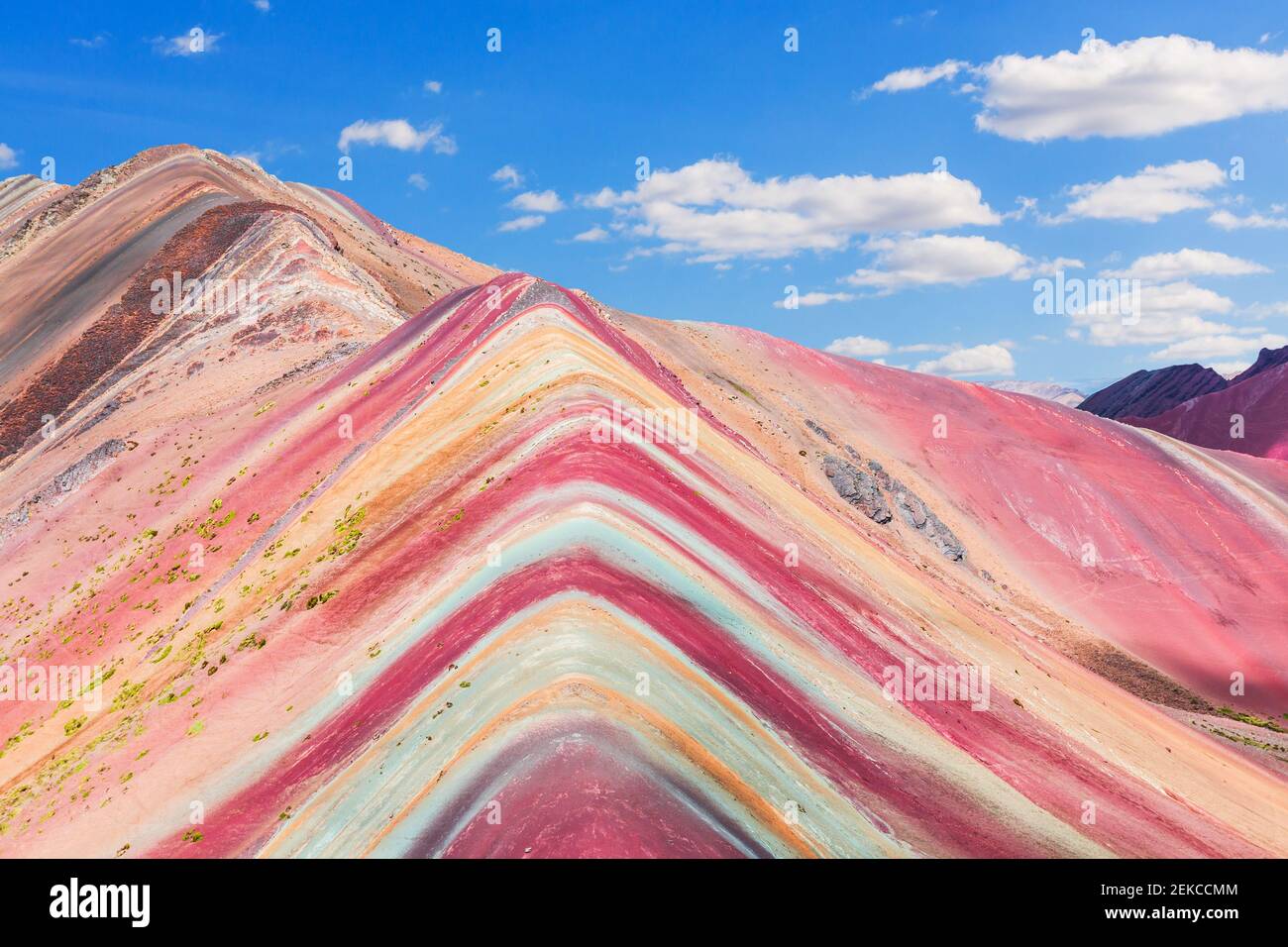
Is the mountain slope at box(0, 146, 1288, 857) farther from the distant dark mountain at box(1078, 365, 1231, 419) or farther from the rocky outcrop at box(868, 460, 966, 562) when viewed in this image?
the distant dark mountain at box(1078, 365, 1231, 419)

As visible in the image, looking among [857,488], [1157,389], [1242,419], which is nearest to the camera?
[857,488]

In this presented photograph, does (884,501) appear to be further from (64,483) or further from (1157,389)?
(1157,389)

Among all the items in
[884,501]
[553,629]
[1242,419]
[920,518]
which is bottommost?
[553,629]

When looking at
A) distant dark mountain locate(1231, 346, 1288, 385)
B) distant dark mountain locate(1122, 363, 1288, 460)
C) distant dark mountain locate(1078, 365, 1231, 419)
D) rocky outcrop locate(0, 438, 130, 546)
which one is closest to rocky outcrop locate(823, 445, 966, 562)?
rocky outcrop locate(0, 438, 130, 546)

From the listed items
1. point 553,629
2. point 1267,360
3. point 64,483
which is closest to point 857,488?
point 553,629

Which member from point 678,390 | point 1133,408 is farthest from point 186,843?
Result: point 1133,408
